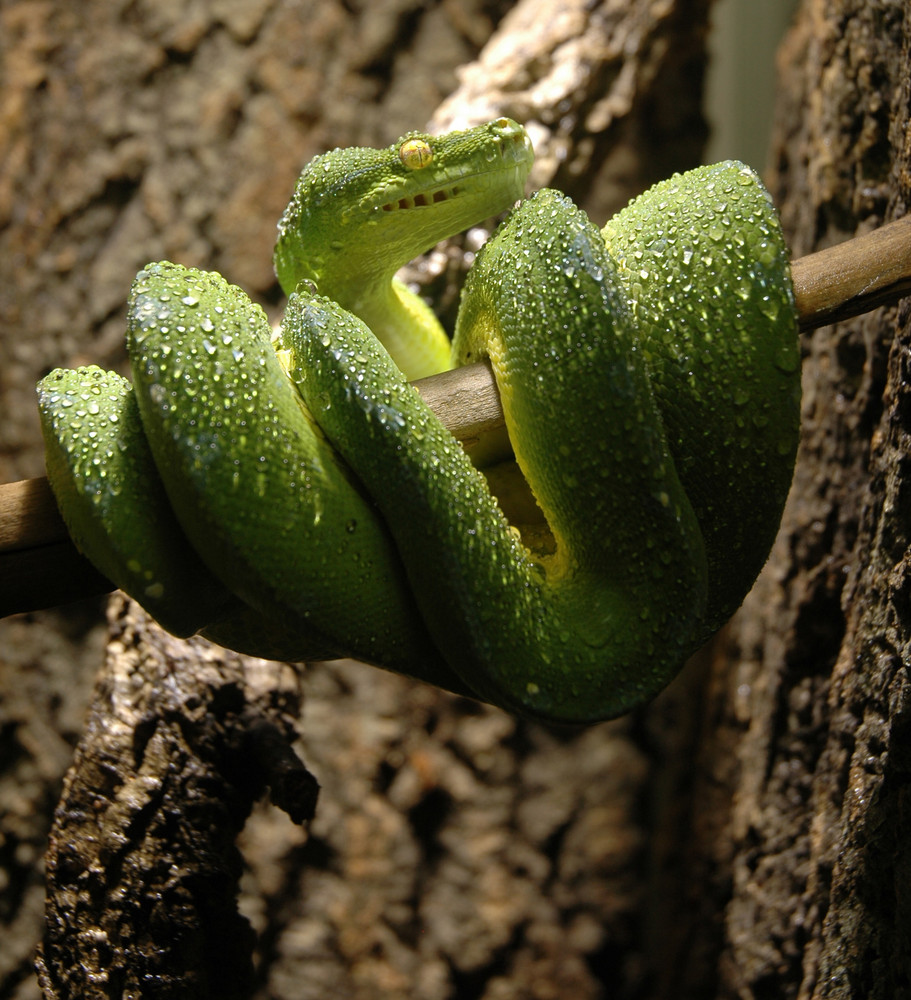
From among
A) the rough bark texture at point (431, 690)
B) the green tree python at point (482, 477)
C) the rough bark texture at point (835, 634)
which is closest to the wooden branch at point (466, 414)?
the green tree python at point (482, 477)

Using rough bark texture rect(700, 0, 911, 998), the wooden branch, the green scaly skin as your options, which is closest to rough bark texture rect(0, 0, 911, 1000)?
rough bark texture rect(700, 0, 911, 998)

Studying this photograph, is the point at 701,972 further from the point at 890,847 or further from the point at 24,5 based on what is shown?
the point at 24,5

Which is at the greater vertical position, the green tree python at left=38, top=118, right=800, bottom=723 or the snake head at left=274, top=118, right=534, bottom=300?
the snake head at left=274, top=118, right=534, bottom=300

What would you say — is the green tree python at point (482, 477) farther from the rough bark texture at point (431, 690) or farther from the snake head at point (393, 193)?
the rough bark texture at point (431, 690)

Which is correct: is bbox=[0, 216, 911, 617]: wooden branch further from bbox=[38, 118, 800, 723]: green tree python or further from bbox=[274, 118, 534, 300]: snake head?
bbox=[274, 118, 534, 300]: snake head

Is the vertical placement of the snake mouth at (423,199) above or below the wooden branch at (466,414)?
above

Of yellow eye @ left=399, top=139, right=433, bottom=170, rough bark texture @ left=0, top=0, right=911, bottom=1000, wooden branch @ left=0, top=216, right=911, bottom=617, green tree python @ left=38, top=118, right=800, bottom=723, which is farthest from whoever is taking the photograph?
rough bark texture @ left=0, top=0, right=911, bottom=1000
